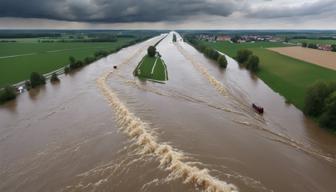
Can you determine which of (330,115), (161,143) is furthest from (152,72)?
(330,115)

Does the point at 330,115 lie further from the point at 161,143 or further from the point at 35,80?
the point at 35,80

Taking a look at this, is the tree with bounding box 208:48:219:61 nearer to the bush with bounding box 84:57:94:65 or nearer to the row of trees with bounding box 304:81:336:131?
the bush with bounding box 84:57:94:65

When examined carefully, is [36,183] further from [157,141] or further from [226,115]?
[226,115]

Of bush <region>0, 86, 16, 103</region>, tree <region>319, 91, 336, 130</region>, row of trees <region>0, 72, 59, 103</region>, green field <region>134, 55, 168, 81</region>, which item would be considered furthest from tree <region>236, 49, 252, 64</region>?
bush <region>0, 86, 16, 103</region>

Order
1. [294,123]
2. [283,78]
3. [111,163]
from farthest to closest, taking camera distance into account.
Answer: [283,78], [294,123], [111,163]

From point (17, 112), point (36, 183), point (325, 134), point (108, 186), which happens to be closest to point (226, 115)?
point (325, 134)

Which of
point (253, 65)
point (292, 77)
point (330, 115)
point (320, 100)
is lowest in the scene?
point (292, 77)

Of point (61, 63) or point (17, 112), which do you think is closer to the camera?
point (17, 112)
